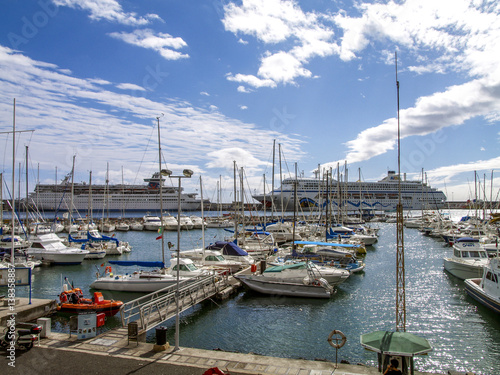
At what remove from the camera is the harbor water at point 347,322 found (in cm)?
1402

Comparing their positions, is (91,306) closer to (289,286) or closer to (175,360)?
(175,360)

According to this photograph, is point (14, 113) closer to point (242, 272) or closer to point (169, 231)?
point (242, 272)

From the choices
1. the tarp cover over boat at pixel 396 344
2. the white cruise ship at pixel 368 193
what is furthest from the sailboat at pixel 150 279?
the white cruise ship at pixel 368 193

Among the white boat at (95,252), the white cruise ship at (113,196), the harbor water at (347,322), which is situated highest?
the white cruise ship at (113,196)

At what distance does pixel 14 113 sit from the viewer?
15.8m

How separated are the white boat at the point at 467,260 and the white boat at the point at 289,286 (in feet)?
38.0

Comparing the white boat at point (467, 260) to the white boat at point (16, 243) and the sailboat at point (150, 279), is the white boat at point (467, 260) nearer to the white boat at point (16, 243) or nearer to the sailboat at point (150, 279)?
the sailboat at point (150, 279)

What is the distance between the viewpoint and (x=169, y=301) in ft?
51.8

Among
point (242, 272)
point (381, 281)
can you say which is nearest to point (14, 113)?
point (242, 272)

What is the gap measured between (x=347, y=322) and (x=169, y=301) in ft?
29.9

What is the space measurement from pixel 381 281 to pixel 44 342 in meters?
23.0

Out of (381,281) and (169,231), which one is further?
(169,231)

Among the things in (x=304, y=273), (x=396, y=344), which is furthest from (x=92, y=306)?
(x=396, y=344)

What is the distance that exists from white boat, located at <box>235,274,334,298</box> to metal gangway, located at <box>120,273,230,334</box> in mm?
1938
